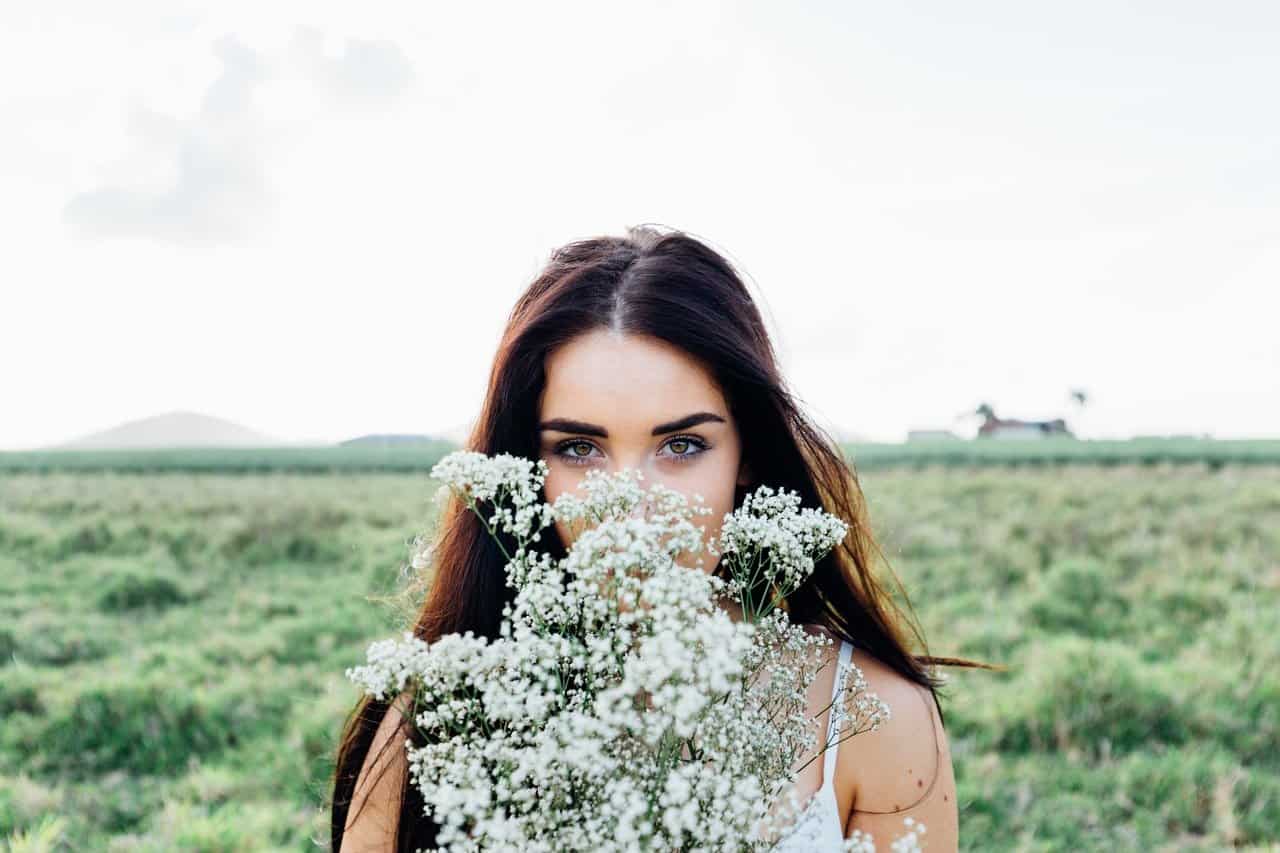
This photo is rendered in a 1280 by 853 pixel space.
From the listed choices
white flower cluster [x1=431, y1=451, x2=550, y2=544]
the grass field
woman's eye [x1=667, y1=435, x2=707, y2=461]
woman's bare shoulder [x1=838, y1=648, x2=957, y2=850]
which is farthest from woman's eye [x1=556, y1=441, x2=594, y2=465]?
the grass field

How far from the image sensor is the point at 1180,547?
34.2ft

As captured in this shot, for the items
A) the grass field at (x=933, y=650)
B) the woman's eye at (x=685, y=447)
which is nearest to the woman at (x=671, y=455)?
the woman's eye at (x=685, y=447)

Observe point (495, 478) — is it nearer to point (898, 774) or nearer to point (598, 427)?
point (598, 427)

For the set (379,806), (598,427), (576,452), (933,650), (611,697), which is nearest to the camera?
(611,697)

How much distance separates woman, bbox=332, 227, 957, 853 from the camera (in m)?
2.44

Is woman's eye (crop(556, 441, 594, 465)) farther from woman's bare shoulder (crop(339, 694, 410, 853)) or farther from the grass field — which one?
the grass field

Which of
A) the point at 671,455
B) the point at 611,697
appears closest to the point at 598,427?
the point at 671,455

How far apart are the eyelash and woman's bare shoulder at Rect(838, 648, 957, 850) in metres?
1.01

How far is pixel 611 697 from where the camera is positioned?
3.57 ft

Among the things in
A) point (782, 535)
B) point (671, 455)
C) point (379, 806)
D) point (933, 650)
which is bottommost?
point (933, 650)

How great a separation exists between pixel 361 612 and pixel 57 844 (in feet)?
15.0

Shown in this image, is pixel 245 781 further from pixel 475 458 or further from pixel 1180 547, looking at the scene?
pixel 1180 547

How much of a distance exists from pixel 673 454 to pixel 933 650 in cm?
630

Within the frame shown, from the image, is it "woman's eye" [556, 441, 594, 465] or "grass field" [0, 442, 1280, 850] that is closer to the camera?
"woman's eye" [556, 441, 594, 465]
